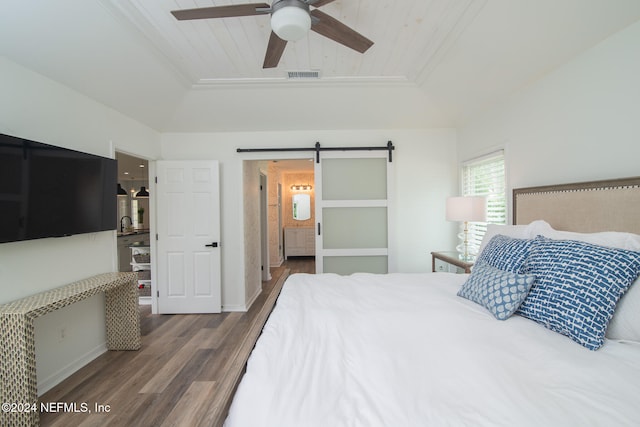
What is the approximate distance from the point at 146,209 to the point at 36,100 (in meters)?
5.92

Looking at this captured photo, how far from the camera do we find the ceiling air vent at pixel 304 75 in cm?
280

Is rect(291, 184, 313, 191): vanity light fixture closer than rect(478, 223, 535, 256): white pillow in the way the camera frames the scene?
No

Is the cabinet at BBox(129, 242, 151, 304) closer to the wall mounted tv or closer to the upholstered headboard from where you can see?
the wall mounted tv

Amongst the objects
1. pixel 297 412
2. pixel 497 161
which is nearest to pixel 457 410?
pixel 297 412

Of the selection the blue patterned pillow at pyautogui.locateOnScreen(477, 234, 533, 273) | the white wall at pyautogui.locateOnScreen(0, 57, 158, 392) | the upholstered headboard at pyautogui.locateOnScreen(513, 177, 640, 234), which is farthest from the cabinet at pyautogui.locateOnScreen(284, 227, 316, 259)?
the blue patterned pillow at pyautogui.locateOnScreen(477, 234, 533, 273)

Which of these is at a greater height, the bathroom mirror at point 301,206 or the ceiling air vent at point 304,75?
the ceiling air vent at point 304,75

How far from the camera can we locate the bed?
77 cm

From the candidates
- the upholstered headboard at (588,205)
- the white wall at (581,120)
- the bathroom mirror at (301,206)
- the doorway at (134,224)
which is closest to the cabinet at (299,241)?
the bathroom mirror at (301,206)

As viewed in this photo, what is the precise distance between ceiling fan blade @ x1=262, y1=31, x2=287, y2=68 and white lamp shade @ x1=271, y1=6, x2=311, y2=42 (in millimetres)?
210

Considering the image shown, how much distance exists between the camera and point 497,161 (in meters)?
2.87

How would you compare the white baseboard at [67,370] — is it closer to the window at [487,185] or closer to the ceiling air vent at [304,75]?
the ceiling air vent at [304,75]

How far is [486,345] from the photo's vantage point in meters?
1.09

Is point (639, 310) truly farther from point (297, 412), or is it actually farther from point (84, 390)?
point (84, 390)

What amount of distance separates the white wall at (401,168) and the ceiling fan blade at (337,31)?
1.88 metres
